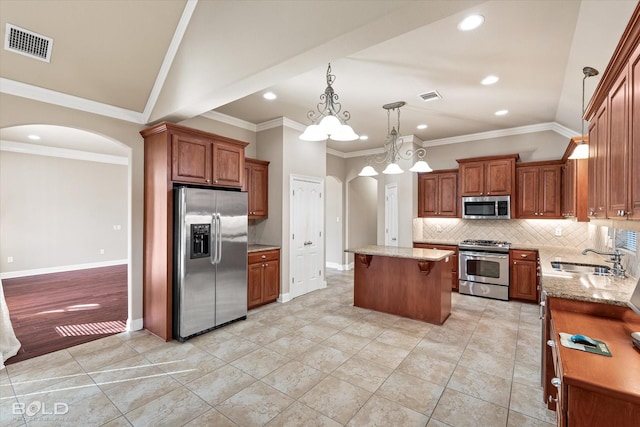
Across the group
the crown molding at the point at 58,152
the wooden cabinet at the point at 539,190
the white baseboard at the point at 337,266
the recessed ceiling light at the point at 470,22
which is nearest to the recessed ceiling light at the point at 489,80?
the recessed ceiling light at the point at 470,22

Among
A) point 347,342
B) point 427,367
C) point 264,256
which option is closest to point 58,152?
point 264,256

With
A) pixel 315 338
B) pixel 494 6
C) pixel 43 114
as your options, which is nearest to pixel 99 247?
pixel 43 114

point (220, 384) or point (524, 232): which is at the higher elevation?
point (524, 232)

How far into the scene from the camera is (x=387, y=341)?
3443 mm

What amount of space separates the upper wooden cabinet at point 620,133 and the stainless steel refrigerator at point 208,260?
360cm

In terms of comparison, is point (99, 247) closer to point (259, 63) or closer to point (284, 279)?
point (284, 279)

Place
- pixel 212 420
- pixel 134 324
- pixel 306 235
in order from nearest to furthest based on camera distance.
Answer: pixel 212 420 → pixel 134 324 → pixel 306 235

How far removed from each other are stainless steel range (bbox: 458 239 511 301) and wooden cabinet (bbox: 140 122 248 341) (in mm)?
4387

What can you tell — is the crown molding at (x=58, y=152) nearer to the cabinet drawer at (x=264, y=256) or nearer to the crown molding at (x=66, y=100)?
the crown molding at (x=66, y=100)

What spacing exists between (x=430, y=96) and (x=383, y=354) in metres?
3.29

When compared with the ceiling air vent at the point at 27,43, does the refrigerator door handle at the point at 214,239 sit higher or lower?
lower

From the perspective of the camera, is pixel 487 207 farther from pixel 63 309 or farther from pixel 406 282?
pixel 63 309

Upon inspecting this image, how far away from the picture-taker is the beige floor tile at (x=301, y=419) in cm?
210

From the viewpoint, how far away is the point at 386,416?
218cm
